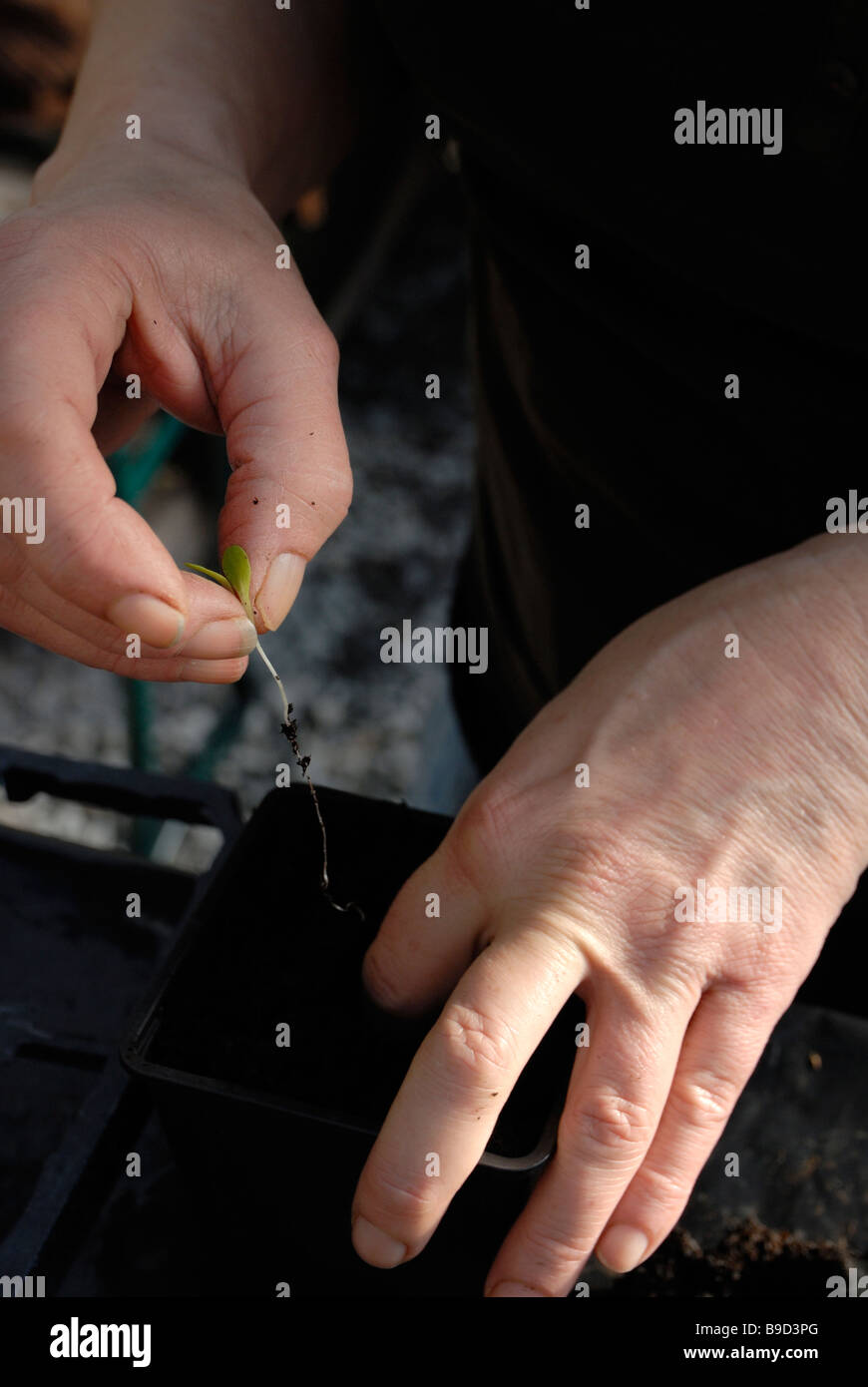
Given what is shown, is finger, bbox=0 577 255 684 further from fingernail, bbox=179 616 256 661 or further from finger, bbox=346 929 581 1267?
finger, bbox=346 929 581 1267

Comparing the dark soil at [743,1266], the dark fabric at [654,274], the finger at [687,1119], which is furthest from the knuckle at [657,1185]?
the dark fabric at [654,274]

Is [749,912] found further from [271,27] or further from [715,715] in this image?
[271,27]

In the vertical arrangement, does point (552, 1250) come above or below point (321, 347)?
below

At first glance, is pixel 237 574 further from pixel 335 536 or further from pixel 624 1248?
pixel 335 536

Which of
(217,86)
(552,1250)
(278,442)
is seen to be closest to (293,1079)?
(552,1250)

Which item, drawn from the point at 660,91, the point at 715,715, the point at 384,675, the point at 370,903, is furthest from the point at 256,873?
the point at 384,675

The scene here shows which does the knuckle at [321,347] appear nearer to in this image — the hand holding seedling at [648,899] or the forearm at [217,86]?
the forearm at [217,86]
